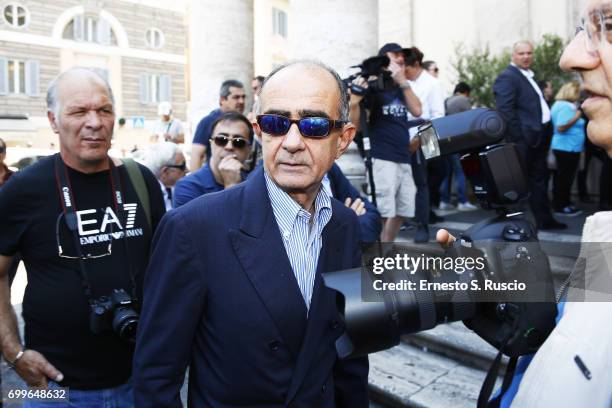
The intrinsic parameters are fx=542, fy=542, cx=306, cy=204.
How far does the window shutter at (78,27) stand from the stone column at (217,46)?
23.5m

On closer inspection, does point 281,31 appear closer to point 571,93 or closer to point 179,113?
point 179,113

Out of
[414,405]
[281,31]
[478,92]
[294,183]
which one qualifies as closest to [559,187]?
[478,92]

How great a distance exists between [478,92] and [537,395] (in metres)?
9.21

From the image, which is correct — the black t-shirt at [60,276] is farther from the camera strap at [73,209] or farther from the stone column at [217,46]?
the stone column at [217,46]

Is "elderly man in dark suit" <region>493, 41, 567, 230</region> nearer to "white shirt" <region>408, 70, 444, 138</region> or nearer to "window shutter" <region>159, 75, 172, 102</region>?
"white shirt" <region>408, 70, 444, 138</region>

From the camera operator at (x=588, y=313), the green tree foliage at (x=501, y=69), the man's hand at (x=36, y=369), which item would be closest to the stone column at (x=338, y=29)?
the man's hand at (x=36, y=369)

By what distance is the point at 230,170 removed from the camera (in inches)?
114

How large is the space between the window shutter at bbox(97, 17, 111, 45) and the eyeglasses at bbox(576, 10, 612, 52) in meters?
30.9

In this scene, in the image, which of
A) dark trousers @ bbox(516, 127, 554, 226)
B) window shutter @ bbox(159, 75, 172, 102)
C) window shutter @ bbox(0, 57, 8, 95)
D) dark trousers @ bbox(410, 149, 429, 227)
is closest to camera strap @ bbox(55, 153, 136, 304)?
dark trousers @ bbox(410, 149, 429, 227)

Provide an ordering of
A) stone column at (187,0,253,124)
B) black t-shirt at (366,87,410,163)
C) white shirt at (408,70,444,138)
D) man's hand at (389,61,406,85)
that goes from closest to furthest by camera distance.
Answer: black t-shirt at (366,87,410,163), man's hand at (389,61,406,85), white shirt at (408,70,444,138), stone column at (187,0,253,124)

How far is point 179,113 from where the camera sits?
106ft

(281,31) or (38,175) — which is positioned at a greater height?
(281,31)

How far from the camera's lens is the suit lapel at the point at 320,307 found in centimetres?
151

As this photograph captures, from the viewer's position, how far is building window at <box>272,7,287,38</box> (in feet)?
112
